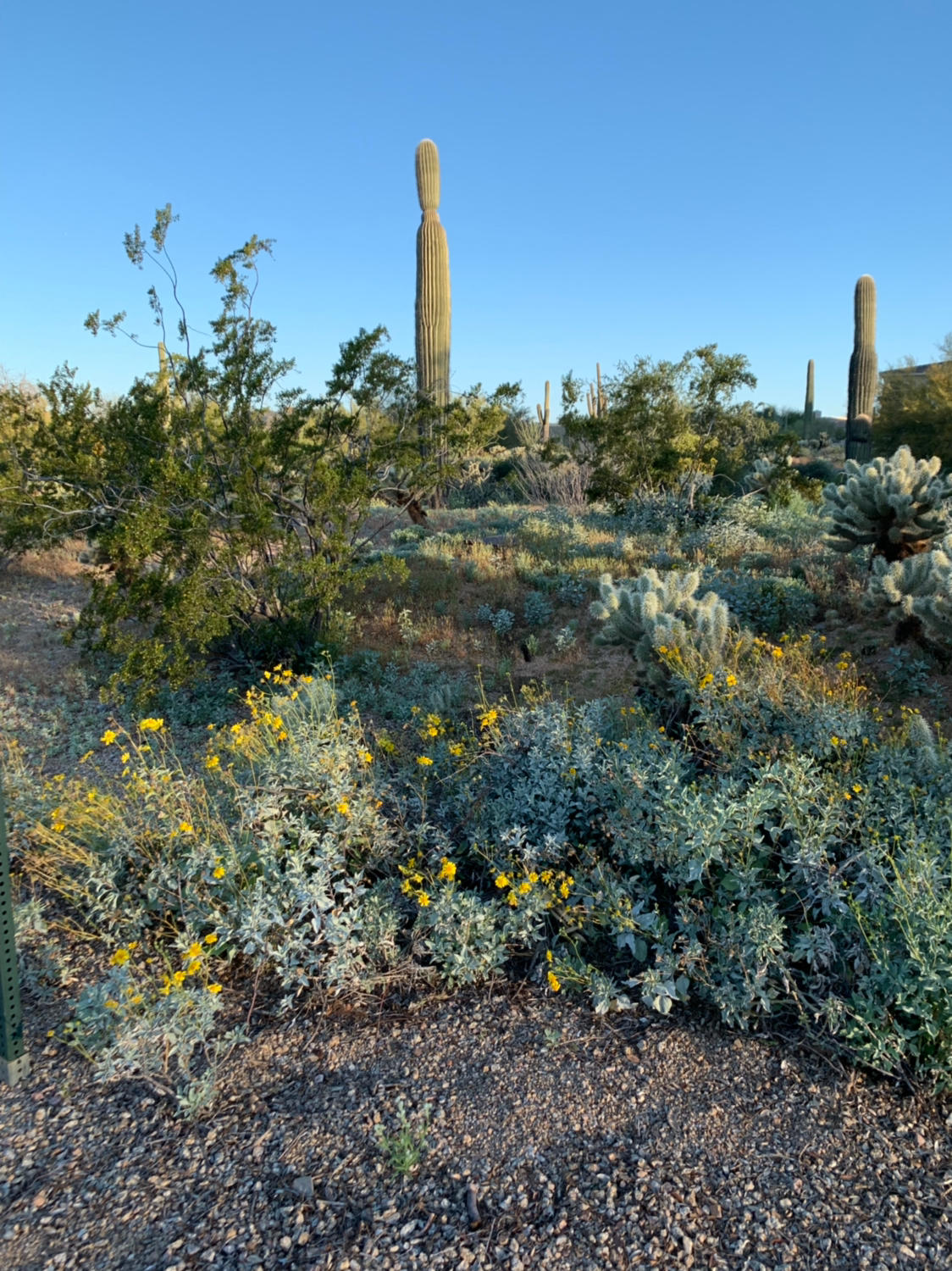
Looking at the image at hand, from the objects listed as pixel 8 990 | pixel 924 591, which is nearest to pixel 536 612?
pixel 924 591

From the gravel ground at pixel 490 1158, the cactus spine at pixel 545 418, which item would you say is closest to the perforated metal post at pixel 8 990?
the gravel ground at pixel 490 1158

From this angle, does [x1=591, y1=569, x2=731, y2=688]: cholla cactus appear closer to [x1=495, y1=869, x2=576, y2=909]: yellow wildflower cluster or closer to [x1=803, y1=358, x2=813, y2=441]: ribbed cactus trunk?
[x1=495, y1=869, x2=576, y2=909]: yellow wildflower cluster

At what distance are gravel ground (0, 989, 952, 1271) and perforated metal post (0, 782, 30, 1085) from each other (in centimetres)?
8

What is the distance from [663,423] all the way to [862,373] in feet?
43.2

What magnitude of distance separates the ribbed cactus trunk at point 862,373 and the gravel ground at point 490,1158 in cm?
2140

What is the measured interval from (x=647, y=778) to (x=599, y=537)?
7.04 meters

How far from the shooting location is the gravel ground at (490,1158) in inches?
80.7

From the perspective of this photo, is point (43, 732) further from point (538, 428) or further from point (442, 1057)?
point (538, 428)

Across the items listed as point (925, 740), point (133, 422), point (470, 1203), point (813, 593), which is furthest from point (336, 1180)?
point (813, 593)

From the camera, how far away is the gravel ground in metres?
2.05

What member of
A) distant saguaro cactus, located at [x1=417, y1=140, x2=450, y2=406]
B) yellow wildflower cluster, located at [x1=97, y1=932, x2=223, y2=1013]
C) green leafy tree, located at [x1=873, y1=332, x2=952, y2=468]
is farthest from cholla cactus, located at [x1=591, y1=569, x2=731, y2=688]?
green leafy tree, located at [x1=873, y1=332, x2=952, y2=468]

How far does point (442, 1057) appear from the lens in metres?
2.71

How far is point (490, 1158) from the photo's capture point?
2.30 m

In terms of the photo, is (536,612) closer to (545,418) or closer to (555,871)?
(555,871)
